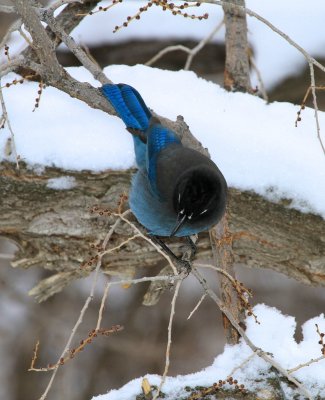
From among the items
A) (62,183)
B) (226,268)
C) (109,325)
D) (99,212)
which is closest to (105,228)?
(62,183)

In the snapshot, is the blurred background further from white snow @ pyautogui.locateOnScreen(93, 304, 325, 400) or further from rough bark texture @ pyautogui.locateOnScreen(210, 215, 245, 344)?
white snow @ pyautogui.locateOnScreen(93, 304, 325, 400)

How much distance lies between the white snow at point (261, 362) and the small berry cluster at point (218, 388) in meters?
0.05

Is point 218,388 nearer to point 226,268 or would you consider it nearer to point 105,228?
point 226,268

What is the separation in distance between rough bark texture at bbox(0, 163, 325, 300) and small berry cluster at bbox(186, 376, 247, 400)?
100 cm

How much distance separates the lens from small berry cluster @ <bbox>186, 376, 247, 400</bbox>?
381 centimetres

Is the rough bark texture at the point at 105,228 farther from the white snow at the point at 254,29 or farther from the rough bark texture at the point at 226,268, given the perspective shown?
the white snow at the point at 254,29

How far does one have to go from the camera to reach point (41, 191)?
4.66 meters

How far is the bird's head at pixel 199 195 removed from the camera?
419 cm

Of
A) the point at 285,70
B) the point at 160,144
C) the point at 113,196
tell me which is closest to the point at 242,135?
the point at 160,144

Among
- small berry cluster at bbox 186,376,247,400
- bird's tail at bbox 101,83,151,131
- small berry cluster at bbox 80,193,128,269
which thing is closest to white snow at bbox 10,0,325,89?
bird's tail at bbox 101,83,151,131

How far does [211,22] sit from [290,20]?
1.97 ft

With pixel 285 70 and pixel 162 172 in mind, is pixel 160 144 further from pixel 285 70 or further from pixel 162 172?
pixel 285 70

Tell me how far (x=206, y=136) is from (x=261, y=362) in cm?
135

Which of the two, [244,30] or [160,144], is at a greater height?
[244,30]
